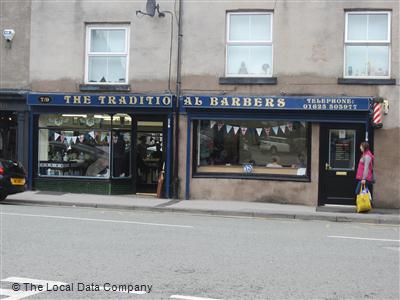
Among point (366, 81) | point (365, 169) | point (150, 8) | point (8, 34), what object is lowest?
point (365, 169)

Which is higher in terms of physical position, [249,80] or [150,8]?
[150,8]

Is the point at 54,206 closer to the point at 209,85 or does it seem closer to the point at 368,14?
the point at 209,85

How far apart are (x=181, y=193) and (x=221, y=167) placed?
1435mm

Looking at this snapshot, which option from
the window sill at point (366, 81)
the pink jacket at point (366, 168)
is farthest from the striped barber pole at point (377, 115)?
the pink jacket at point (366, 168)

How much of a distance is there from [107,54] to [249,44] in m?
4.44

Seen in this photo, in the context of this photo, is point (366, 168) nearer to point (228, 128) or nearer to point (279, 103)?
point (279, 103)

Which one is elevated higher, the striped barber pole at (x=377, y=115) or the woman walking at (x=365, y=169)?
the striped barber pole at (x=377, y=115)

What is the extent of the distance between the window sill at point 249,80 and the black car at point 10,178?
624 centimetres

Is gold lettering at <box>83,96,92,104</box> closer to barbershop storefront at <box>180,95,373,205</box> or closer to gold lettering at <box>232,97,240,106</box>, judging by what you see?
barbershop storefront at <box>180,95,373,205</box>

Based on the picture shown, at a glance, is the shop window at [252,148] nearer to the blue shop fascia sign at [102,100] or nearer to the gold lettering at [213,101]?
the gold lettering at [213,101]

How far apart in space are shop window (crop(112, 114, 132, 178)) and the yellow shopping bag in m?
7.16

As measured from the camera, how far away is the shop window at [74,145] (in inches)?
663

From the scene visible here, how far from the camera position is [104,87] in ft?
54.4

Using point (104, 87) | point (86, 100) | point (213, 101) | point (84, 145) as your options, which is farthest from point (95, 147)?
point (213, 101)
